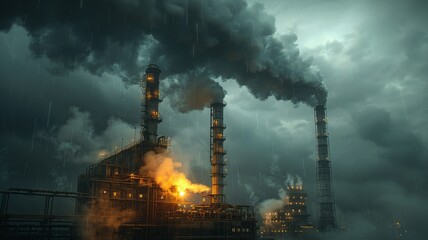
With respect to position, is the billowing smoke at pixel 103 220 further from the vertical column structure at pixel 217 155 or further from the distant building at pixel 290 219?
the distant building at pixel 290 219

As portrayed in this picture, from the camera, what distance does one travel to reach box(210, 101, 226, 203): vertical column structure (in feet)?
229

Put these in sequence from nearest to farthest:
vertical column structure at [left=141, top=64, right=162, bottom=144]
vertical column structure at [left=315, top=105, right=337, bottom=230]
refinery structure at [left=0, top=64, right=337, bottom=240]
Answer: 1. refinery structure at [left=0, top=64, right=337, bottom=240]
2. vertical column structure at [left=141, top=64, right=162, bottom=144]
3. vertical column structure at [left=315, top=105, right=337, bottom=230]

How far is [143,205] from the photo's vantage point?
5622 cm

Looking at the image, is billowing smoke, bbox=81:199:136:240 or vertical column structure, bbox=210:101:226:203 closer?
billowing smoke, bbox=81:199:136:240

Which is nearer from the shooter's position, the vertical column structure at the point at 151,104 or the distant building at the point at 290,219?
the vertical column structure at the point at 151,104

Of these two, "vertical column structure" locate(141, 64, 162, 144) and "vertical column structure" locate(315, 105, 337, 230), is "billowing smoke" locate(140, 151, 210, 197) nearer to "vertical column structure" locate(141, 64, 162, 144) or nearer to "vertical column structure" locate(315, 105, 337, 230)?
"vertical column structure" locate(141, 64, 162, 144)

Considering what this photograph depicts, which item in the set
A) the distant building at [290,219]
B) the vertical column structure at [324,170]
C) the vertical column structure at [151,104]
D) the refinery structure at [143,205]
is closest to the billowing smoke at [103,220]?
the refinery structure at [143,205]

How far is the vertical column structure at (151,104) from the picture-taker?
6662cm

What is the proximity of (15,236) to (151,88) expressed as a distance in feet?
118

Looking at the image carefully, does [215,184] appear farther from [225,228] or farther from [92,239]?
[92,239]

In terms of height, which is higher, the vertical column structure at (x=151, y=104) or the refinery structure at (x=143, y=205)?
the vertical column structure at (x=151, y=104)

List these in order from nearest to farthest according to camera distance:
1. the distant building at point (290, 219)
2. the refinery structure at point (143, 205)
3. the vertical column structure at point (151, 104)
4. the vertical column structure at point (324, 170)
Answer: the refinery structure at point (143, 205), the vertical column structure at point (151, 104), the vertical column structure at point (324, 170), the distant building at point (290, 219)

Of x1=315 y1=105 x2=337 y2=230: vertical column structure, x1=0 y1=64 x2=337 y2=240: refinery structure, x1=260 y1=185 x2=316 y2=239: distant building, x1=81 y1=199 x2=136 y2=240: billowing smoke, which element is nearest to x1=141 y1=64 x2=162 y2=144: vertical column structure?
x1=0 y1=64 x2=337 y2=240: refinery structure

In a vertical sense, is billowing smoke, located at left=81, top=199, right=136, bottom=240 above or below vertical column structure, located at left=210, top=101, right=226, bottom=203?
below
